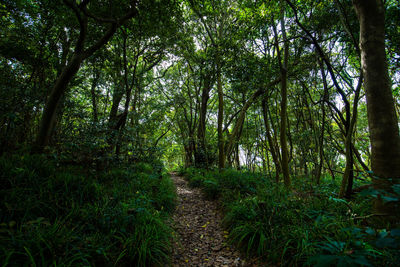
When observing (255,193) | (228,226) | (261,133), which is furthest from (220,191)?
(261,133)

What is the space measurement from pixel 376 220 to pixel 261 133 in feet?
28.1

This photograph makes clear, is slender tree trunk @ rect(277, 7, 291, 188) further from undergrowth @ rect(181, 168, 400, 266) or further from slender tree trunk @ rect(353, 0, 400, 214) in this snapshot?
slender tree trunk @ rect(353, 0, 400, 214)

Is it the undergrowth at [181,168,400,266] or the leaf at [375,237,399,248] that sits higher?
the leaf at [375,237,399,248]

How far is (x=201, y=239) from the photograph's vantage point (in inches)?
127

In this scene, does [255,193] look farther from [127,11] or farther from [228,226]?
[127,11]

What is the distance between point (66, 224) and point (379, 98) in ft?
16.4

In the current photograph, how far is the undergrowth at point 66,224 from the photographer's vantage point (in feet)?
5.82

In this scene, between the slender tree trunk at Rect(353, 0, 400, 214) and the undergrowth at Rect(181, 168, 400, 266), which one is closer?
the undergrowth at Rect(181, 168, 400, 266)

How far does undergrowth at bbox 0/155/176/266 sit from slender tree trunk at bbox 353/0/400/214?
354 cm

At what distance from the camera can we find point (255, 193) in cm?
467

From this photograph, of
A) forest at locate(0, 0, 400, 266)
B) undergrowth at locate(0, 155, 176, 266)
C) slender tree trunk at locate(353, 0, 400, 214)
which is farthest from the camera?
slender tree trunk at locate(353, 0, 400, 214)

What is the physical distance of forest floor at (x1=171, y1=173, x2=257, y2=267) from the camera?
8.51 feet

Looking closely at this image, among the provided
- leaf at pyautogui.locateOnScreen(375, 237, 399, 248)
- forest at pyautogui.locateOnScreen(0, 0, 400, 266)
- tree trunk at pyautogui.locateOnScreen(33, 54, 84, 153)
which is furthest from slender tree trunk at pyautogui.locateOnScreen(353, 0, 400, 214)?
tree trunk at pyautogui.locateOnScreen(33, 54, 84, 153)

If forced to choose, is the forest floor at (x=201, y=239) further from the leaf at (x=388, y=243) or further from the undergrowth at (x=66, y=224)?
the leaf at (x=388, y=243)
